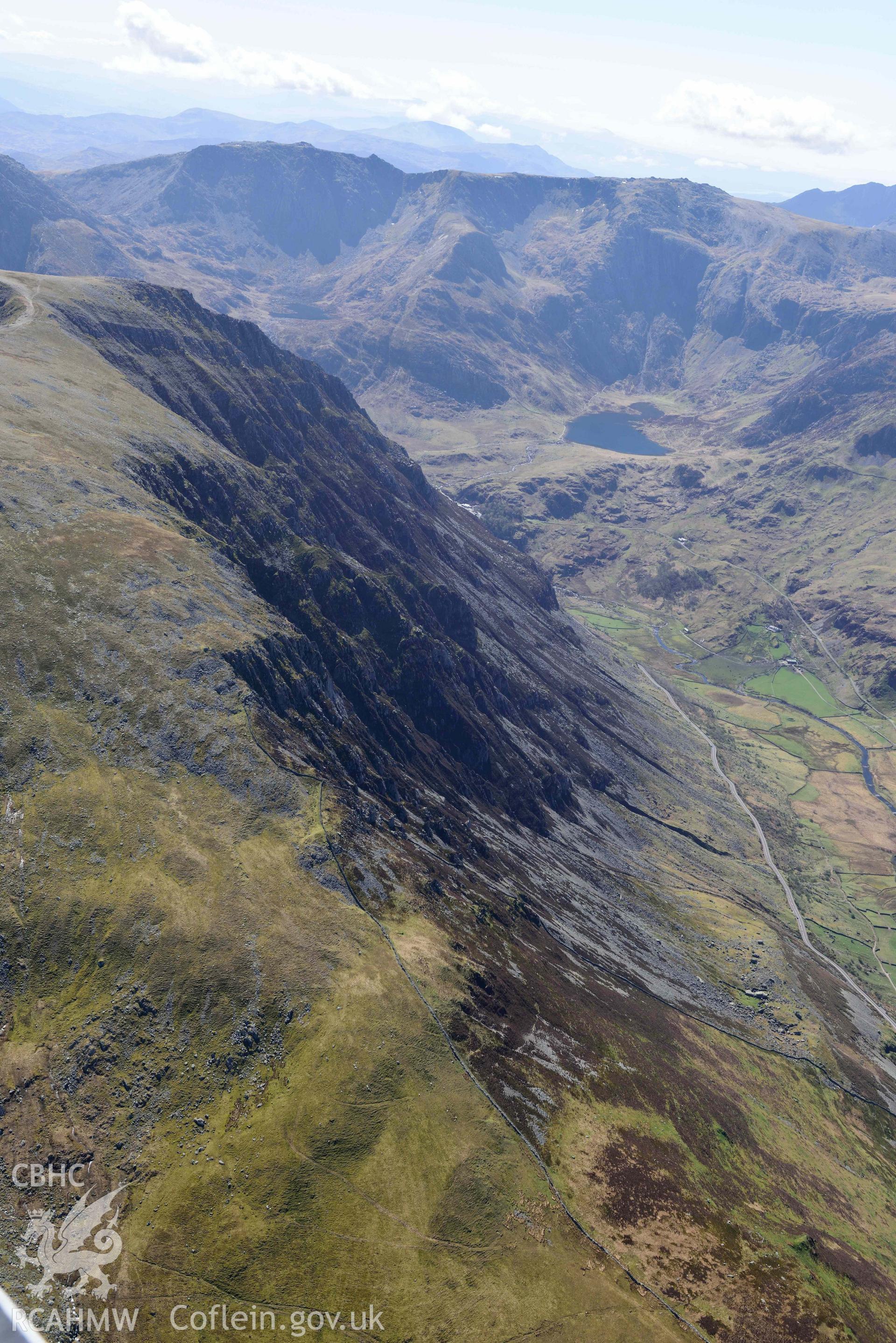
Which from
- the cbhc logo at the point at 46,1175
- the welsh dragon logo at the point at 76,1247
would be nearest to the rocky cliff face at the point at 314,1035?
the welsh dragon logo at the point at 76,1247

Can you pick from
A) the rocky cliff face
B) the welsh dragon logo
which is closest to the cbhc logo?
the rocky cliff face

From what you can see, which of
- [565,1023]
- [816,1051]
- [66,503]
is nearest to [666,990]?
[816,1051]

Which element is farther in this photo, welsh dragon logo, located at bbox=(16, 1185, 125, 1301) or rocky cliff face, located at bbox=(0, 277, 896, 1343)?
rocky cliff face, located at bbox=(0, 277, 896, 1343)

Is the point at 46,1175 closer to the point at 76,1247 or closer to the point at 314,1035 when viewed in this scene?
the point at 76,1247

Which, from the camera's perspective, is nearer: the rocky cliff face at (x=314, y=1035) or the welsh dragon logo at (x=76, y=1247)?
the welsh dragon logo at (x=76, y=1247)

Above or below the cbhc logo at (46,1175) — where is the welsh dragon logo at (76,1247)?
below

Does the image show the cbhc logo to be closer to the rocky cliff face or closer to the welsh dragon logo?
the rocky cliff face

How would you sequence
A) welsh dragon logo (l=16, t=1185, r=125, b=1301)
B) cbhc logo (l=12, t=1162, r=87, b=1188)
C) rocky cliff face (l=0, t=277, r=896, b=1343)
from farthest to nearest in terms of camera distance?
rocky cliff face (l=0, t=277, r=896, b=1343), cbhc logo (l=12, t=1162, r=87, b=1188), welsh dragon logo (l=16, t=1185, r=125, b=1301)

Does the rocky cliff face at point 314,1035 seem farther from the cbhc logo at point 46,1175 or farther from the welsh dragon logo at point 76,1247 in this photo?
the cbhc logo at point 46,1175
